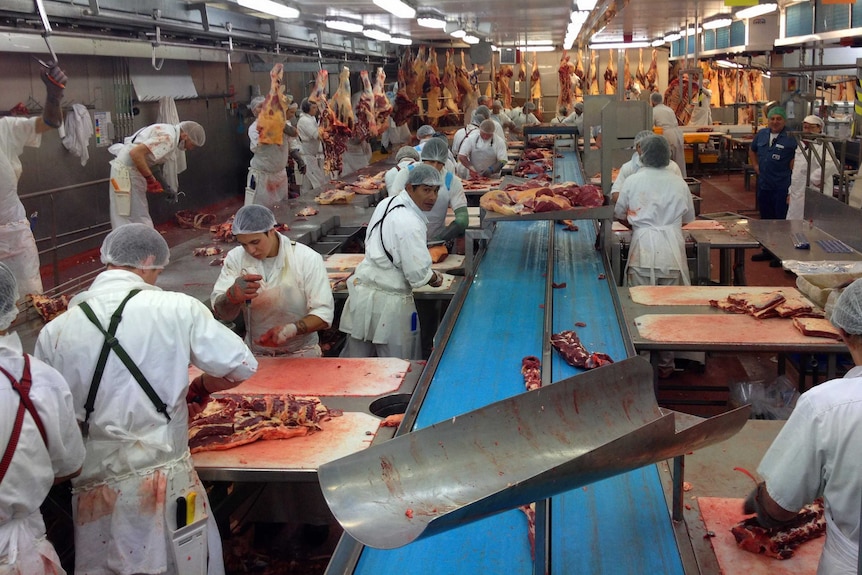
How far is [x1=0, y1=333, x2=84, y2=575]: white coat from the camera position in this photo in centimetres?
293

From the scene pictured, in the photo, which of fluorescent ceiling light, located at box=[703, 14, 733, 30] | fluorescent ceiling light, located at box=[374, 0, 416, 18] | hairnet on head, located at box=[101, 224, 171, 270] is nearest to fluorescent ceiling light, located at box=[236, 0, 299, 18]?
fluorescent ceiling light, located at box=[374, 0, 416, 18]

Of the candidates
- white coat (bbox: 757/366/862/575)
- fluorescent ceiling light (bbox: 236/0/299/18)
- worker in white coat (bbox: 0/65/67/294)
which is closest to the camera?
white coat (bbox: 757/366/862/575)

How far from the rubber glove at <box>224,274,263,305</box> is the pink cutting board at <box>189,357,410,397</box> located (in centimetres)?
44

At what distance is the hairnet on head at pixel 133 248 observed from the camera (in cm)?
360

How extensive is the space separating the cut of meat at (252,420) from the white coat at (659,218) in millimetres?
3866

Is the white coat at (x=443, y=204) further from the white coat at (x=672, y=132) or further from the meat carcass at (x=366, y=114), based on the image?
the white coat at (x=672, y=132)

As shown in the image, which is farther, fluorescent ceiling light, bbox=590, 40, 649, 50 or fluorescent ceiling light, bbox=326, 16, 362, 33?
fluorescent ceiling light, bbox=590, 40, 649, 50

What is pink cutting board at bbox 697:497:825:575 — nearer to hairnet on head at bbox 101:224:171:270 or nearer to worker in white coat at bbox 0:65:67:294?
hairnet on head at bbox 101:224:171:270

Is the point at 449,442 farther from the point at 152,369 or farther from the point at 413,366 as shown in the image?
the point at 413,366

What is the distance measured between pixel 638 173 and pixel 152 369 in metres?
4.96

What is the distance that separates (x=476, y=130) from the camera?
1255cm

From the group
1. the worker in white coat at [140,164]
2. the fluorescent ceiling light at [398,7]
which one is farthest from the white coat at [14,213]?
the fluorescent ceiling light at [398,7]

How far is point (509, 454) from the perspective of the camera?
285 centimetres

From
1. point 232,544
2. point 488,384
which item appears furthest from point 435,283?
point 232,544
